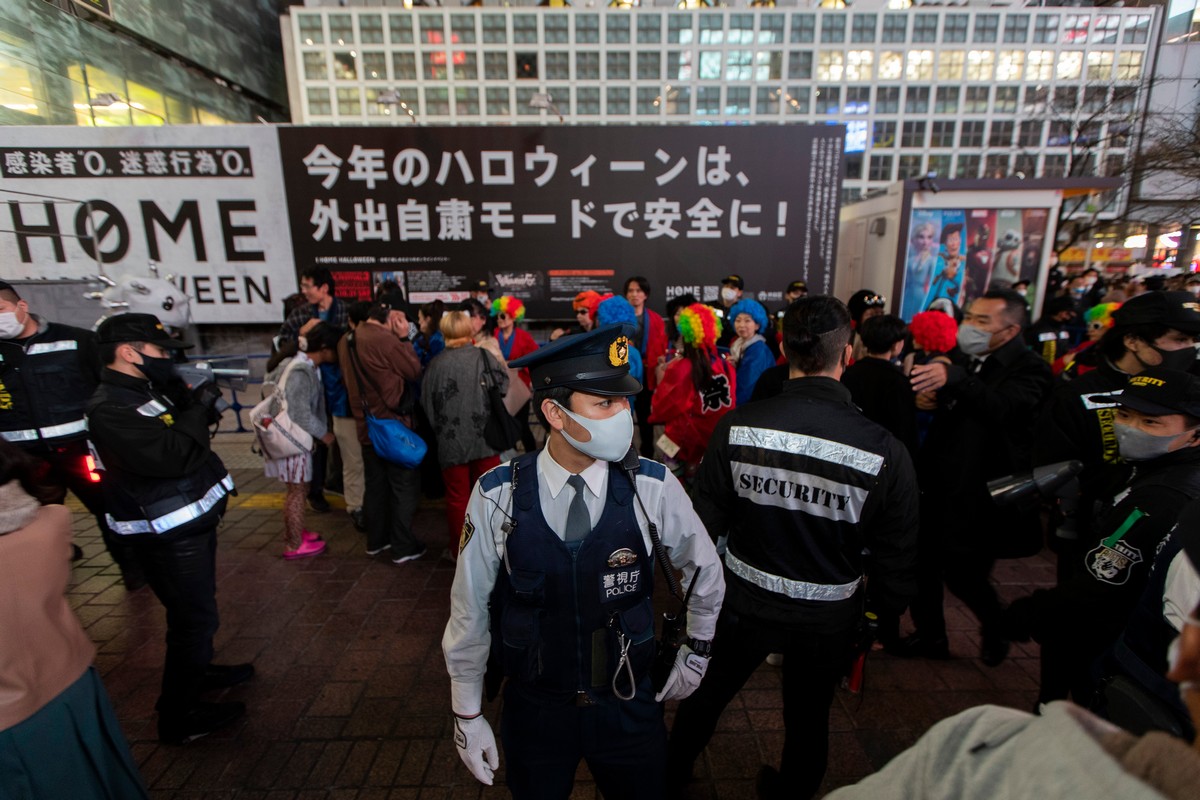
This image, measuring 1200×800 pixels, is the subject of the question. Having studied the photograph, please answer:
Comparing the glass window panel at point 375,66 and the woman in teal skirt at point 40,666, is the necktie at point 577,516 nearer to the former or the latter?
the woman in teal skirt at point 40,666

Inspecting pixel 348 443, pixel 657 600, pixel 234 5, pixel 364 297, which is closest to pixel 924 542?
pixel 657 600

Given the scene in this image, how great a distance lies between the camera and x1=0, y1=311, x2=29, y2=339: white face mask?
3527mm

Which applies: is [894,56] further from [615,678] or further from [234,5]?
[615,678]

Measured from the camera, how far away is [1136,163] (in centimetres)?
1590

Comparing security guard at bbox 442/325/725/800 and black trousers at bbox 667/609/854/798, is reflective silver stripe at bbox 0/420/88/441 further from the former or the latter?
black trousers at bbox 667/609/854/798

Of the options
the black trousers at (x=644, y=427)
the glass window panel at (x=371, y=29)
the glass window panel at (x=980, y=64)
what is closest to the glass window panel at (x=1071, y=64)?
the glass window panel at (x=980, y=64)

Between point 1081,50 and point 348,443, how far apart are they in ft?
255

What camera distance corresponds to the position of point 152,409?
257 centimetres

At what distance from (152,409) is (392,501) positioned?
7.30 feet

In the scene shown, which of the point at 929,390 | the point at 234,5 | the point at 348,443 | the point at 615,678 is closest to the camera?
the point at 615,678

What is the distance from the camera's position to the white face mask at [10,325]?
139 inches

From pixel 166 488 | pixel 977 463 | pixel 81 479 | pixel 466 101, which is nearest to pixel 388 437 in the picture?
pixel 166 488

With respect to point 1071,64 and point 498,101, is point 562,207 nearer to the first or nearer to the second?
point 498,101

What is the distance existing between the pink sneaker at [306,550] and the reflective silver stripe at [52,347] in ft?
7.18
